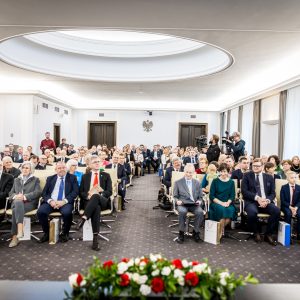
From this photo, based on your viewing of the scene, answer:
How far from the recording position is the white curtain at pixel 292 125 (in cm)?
894

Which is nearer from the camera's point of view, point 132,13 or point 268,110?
point 132,13

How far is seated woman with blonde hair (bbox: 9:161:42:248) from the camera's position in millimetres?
4895

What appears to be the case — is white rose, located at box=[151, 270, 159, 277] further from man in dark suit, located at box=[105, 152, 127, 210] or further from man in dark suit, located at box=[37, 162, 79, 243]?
man in dark suit, located at box=[105, 152, 127, 210]

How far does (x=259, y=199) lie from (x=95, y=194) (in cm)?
273

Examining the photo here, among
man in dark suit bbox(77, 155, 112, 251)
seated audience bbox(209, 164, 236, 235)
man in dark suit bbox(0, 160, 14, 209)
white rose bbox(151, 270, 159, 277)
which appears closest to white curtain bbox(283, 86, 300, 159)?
seated audience bbox(209, 164, 236, 235)

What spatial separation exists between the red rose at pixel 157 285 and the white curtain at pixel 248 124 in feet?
39.9

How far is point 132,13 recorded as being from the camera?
4547mm

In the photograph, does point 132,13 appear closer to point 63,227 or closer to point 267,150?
point 63,227

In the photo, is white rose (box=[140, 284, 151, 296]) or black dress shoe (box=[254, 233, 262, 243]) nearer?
white rose (box=[140, 284, 151, 296])

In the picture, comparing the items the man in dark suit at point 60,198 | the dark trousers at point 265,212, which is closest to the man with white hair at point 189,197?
the dark trousers at point 265,212

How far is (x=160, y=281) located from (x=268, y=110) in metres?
10.7

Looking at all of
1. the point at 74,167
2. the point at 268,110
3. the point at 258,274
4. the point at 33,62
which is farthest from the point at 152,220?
the point at 268,110

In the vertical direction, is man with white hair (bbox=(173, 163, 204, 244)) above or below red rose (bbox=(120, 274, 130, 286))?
below

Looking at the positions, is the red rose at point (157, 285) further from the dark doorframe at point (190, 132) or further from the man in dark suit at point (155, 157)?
the dark doorframe at point (190, 132)
